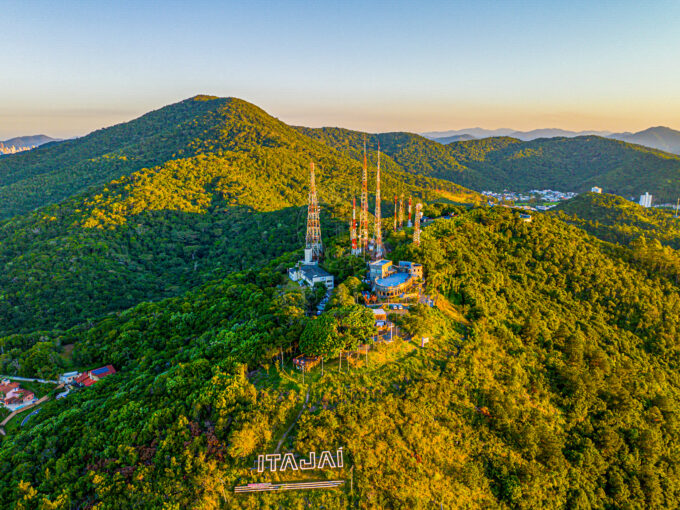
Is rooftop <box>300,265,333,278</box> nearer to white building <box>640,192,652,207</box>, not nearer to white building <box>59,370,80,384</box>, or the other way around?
white building <box>59,370,80,384</box>

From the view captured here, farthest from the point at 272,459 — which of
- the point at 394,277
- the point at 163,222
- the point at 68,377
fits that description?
the point at 163,222

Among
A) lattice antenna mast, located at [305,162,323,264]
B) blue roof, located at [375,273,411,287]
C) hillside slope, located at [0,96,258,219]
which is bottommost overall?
blue roof, located at [375,273,411,287]

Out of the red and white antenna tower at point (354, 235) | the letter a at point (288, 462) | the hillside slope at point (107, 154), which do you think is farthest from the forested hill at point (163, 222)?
the letter a at point (288, 462)

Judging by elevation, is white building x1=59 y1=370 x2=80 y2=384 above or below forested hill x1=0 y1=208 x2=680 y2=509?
below

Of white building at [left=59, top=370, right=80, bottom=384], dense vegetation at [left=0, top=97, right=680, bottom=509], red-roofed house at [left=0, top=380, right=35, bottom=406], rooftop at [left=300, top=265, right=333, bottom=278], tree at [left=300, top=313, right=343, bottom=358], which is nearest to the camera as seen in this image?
dense vegetation at [left=0, top=97, right=680, bottom=509]

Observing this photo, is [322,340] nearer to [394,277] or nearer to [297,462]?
[297,462]

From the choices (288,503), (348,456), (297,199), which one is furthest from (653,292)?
(297,199)

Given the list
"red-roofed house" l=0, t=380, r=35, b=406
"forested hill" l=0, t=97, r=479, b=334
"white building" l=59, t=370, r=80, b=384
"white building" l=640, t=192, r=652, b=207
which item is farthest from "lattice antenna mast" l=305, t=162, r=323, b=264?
"white building" l=640, t=192, r=652, b=207
